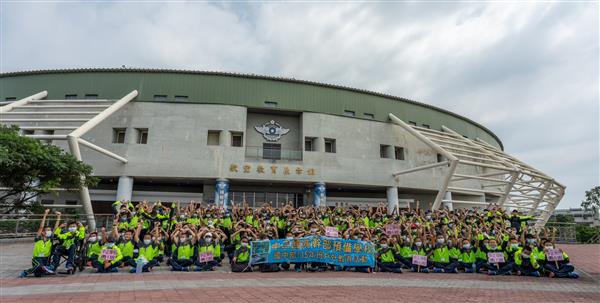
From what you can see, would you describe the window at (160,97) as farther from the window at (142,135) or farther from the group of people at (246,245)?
the group of people at (246,245)

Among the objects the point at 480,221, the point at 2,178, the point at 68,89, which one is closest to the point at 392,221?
the point at 480,221

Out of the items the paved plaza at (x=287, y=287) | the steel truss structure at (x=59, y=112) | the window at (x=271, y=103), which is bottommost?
the paved plaza at (x=287, y=287)

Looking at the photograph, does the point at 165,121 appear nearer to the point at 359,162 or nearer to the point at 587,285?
the point at 359,162

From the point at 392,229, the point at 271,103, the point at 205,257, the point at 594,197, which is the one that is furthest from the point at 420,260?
the point at 594,197

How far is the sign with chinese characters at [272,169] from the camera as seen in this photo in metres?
24.6

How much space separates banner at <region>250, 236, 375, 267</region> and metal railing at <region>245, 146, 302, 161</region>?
597 inches

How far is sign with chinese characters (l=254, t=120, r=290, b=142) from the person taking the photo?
27.2 metres

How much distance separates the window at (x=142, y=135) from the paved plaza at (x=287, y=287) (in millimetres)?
15233

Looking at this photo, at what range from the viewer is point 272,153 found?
2622 centimetres

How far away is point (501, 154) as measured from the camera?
2952cm

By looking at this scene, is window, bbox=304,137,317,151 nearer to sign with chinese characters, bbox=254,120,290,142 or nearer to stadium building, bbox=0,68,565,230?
stadium building, bbox=0,68,565,230

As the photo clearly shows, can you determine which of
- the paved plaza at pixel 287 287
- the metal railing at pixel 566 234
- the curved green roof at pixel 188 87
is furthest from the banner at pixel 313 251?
the metal railing at pixel 566 234

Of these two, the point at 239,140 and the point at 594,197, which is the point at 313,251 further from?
the point at 594,197

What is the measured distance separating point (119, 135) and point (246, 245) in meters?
19.8
